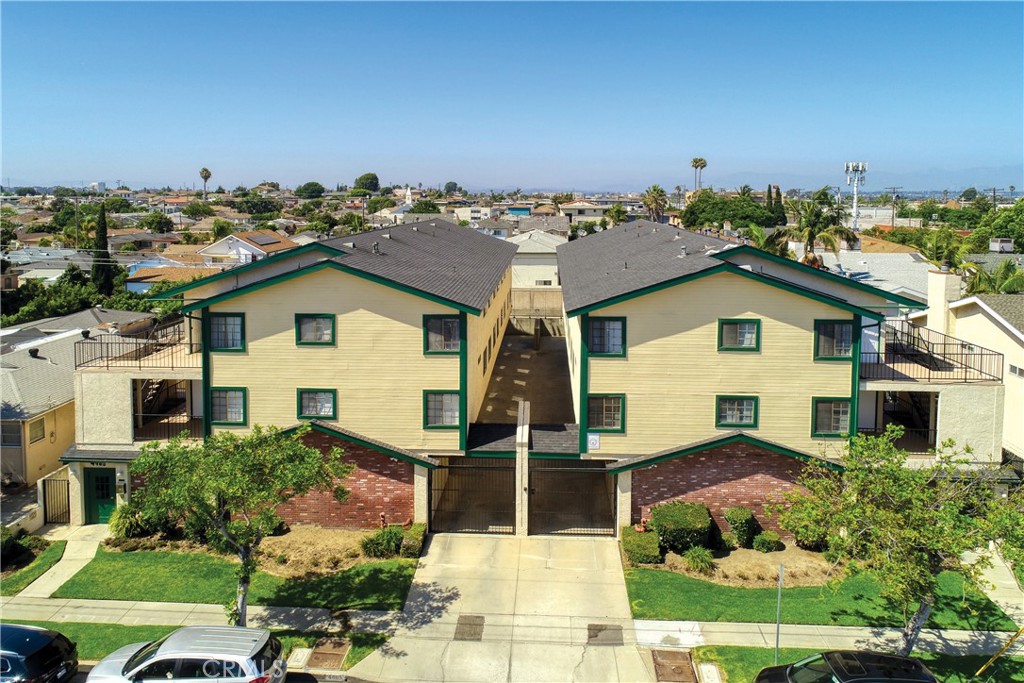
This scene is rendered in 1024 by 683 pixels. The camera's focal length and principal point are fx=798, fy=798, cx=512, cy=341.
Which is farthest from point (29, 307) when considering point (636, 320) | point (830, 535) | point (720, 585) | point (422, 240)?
point (830, 535)

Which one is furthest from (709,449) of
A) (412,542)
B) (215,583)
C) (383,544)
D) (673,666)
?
(215,583)

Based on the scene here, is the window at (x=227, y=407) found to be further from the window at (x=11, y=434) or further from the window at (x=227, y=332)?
the window at (x=11, y=434)

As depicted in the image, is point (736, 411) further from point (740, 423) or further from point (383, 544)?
point (383, 544)

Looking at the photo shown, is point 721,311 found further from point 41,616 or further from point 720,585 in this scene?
point 41,616

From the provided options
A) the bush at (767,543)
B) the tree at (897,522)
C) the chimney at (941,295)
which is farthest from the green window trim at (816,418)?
the chimney at (941,295)

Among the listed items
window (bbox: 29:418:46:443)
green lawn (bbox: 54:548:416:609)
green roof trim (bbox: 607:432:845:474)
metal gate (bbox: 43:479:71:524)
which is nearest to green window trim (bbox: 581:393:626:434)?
green roof trim (bbox: 607:432:845:474)

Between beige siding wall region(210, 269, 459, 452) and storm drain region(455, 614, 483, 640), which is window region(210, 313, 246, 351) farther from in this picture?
storm drain region(455, 614, 483, 640)
